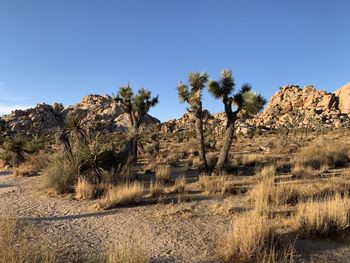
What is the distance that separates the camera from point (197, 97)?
16953mm

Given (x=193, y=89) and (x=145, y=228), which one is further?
(x=193, y=89)

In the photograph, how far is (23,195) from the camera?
11.5 m

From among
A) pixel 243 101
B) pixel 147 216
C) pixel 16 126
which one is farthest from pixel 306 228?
pixel 16 126

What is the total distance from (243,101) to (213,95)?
4.52 feet

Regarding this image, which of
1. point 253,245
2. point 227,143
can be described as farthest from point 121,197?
point 227,143

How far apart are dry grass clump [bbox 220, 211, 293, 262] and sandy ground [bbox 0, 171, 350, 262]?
1.05ft

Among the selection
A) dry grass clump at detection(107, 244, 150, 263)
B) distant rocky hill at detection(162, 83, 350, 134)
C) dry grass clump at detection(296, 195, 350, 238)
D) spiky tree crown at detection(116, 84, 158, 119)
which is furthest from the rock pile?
dry grass clump at detection(107, 244, 150, 263)

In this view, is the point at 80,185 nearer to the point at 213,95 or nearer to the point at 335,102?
the point at 213,95

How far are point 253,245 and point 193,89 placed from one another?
12.7 meters

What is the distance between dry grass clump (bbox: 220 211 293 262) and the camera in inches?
216

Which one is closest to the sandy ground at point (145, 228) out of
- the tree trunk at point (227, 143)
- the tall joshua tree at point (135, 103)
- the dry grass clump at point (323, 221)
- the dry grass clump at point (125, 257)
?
the dry grass clump at point (323, 221)

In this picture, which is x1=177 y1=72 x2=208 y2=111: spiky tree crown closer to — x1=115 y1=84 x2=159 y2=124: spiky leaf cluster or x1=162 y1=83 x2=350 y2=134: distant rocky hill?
x1=115 y1=84 x2=159 y2=124: spiky leaf cluster

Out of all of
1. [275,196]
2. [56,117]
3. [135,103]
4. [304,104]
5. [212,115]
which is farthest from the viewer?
[304,104]

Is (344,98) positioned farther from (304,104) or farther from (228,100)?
(228,100)
